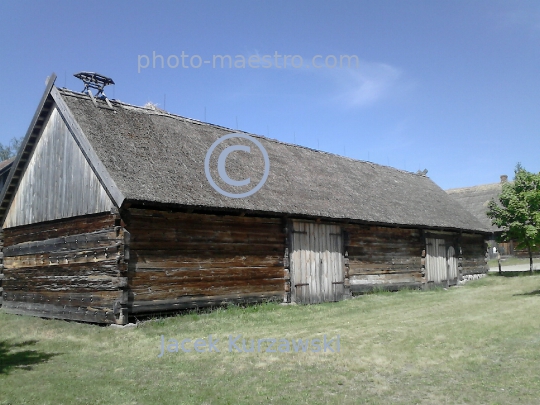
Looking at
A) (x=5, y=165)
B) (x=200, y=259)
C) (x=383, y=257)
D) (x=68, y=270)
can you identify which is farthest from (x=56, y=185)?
(x=383, y=257)

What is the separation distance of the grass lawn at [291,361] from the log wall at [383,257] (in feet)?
14.7

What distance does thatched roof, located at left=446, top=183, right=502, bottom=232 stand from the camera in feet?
141

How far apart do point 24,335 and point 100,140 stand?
17.4 feet

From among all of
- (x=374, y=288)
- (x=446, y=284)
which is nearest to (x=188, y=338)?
(x=374, y=288)

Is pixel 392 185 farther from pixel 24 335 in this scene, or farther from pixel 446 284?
pixel 24 335

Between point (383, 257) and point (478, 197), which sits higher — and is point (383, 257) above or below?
below

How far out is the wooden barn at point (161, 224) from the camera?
504 inches

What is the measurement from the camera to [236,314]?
45.0 ft

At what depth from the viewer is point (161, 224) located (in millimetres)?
13211

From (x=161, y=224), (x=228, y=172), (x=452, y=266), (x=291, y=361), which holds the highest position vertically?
(x=228, y=172)

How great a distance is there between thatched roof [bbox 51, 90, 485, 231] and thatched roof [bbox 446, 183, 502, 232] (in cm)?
1950

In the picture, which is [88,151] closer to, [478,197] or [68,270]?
[68,270]

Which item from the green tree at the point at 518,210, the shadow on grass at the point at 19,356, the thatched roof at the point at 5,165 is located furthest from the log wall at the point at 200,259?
the green tree at the point at 518,210

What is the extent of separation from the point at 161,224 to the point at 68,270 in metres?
3.28
